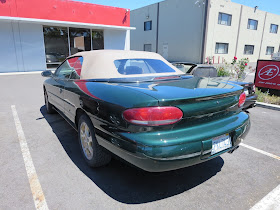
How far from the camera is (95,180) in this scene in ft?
8.68

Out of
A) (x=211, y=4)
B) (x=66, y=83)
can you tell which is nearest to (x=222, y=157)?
(x=66, y=83)

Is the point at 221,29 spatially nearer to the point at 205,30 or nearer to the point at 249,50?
the point at 205,30

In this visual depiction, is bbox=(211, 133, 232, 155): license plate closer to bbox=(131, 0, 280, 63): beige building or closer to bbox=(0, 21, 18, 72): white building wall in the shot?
bbox=(0, 21, 18, 72): white building wall

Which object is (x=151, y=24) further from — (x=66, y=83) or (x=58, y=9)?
(x=66, y=83)

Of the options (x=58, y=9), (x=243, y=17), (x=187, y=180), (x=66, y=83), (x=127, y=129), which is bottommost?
(x=187, y=180)

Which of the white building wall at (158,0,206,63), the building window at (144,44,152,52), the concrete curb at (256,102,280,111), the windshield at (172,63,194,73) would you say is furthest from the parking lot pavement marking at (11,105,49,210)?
the building window at (144,44,152,52)

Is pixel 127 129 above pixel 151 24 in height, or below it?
below

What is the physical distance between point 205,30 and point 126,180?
21664mm

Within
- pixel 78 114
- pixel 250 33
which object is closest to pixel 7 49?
pixel 78 114

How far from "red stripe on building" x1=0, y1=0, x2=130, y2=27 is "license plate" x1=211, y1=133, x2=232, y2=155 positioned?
14.4m

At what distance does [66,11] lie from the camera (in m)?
14.3

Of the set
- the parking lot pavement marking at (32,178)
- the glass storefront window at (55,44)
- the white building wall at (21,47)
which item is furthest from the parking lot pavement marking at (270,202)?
the glass storefront window at (55,44)

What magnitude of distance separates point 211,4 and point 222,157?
2176cm

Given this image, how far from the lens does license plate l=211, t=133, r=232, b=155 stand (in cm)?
229
